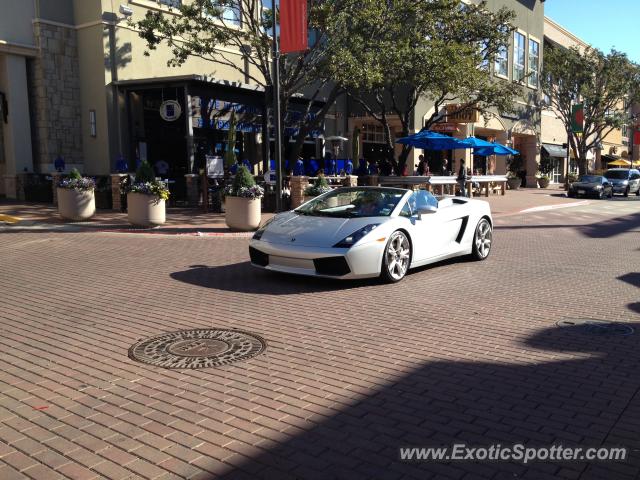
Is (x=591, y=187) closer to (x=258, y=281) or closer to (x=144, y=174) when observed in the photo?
(x=144, y=174)

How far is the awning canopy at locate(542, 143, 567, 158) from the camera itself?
45.3 metres

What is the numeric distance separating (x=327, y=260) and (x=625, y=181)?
3177cm

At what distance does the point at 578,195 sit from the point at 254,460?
32.6 meters

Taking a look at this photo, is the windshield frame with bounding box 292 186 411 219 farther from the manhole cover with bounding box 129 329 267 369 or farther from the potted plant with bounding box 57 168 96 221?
the potted plant with bounding box 57 168 96 221

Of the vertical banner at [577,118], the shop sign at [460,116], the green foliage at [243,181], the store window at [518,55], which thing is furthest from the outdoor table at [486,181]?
the green foliage at [243,181]

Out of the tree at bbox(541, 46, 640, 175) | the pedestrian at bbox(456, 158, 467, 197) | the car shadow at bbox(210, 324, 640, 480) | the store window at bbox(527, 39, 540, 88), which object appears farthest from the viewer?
the store window at bbox(527, 39, 540, 88)

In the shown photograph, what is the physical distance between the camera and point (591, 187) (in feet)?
105

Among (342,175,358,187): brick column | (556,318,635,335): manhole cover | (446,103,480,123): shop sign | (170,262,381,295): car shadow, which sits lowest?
(556,318,635,335): manhole cover

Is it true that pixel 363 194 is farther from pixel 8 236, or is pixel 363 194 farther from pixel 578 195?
pixel 578 195

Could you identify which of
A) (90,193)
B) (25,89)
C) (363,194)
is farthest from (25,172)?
(363,194)

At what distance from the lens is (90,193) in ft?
50.2

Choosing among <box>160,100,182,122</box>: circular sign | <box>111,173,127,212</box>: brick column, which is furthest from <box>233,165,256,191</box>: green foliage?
<box>160,100,182,122</box>: circular sign

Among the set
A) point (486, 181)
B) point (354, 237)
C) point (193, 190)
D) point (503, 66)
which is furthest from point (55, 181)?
point (503, 66)

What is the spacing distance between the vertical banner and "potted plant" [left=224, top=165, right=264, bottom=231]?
107 feet
